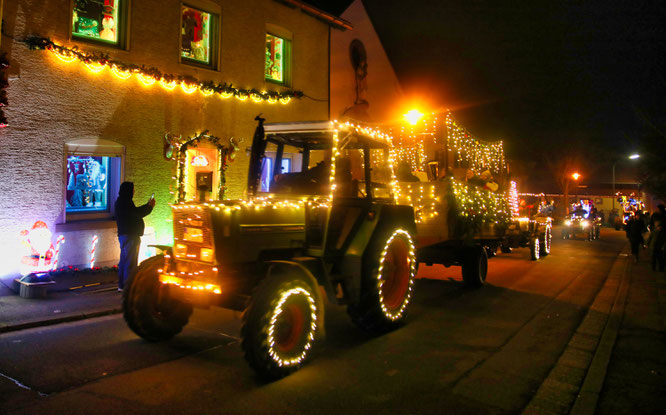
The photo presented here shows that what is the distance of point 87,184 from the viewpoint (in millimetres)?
10250

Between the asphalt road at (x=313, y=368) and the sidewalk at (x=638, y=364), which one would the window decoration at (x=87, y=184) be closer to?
the asphalt road at (x=313, y=368)

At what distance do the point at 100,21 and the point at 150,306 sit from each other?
7.39m

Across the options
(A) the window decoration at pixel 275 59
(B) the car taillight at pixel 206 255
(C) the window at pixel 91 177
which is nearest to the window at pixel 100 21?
(C) the window at pixel 91 177

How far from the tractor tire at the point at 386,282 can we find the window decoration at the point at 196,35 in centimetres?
804

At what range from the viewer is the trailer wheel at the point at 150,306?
5.70 meters

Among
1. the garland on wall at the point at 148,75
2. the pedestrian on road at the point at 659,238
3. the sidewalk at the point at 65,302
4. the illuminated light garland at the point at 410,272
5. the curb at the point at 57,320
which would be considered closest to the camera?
the illuminated light garland at the point at 410,272

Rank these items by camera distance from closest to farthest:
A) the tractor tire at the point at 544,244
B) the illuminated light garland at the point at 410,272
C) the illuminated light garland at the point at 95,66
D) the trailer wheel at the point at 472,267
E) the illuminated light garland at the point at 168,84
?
1. the illuminated light garland at the point at 410,272
2. the illuminated light garland at the point at 95,66
3. the trailer wheel at the point at 472,267
4. the illuminated light garland at the point at 168,84
5. the tractor tire at the point at 544,244

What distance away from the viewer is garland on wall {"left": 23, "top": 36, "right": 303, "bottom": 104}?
9.28 meters

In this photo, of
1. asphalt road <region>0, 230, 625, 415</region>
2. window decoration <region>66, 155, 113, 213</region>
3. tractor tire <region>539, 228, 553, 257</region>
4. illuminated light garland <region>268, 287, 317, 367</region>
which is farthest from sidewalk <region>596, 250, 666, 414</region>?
window decoration <region>66, 155, 113, 213</region>

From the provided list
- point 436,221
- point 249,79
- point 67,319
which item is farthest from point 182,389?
point 249,79

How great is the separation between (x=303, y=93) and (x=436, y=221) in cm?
756

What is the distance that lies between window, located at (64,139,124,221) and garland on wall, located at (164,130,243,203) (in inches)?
48.3

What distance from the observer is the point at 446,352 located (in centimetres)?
578

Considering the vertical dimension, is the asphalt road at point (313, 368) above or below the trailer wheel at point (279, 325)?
below
